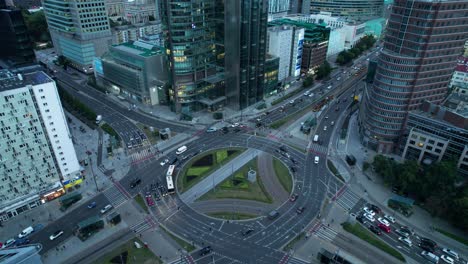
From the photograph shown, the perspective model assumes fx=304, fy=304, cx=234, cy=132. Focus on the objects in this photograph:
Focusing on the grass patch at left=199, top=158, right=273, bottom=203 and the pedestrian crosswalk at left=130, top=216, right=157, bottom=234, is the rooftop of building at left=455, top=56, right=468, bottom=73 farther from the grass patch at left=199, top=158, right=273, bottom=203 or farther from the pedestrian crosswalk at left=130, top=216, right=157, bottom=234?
the pedestrian crosswalk at left=130, top=216, right=157, bottom=234

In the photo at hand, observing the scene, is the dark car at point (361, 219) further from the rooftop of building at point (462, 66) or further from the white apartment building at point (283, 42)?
the rooftop of building at point (462, 66)

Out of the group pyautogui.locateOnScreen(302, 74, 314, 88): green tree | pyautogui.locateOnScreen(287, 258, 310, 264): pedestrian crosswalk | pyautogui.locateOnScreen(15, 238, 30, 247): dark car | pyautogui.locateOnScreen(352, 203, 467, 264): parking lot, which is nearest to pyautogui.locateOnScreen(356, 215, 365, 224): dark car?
pyautogui.locateOnScreen(352, 203, 467, 264): parking lot

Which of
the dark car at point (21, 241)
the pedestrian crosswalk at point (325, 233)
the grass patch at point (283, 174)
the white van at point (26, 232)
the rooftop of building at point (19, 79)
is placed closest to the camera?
the dark car at point (21, 241)

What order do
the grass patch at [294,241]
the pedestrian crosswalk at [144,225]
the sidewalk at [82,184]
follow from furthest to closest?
the sidewalk at [82,184], the pedestrian crosswalk at [144,225], the grass patch at [294,241]

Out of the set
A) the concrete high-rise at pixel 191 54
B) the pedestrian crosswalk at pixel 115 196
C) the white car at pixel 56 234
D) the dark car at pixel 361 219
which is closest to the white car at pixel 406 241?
the dark car at pixel 361 219

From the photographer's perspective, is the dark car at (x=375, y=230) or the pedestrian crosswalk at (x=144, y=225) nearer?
the dark car at (x=375, y=230)

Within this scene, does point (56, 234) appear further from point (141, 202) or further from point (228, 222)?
point (228, 222)

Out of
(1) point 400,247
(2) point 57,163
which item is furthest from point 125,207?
(1) point 400,247
